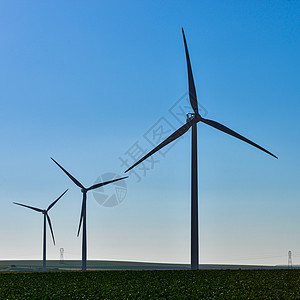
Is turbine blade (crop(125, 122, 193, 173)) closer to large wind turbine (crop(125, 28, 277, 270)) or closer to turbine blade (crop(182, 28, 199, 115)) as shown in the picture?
large wind turbine (crop(125, 28, 277, 270))

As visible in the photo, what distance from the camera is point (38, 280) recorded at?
45.2 meters

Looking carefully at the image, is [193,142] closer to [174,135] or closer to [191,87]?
[174,135]

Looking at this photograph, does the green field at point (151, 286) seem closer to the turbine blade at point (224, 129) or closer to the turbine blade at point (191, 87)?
the turbine blade at point (224, 129)

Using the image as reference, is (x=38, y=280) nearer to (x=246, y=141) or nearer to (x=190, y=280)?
(x=190, y=280)

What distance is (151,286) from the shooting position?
127ft

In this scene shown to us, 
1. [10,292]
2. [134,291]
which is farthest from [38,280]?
[134,291]

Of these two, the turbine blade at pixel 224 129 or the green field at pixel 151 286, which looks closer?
the green field at pixel 151 286

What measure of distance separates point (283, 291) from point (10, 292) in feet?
67.6

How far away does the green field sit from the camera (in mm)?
34938

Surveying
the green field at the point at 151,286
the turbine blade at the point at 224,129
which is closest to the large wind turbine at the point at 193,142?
the turbine blade at the point at 224,129

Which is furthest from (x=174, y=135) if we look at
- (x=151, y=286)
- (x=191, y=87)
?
(x=151, y=286)

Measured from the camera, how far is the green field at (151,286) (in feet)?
115

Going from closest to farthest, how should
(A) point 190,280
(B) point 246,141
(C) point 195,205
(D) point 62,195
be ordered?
(A) point 190,280, (C) point 195,205, (B) point 246,141, (D) point 62,195

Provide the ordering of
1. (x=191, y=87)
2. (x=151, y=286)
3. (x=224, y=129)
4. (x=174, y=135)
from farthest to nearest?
(x=191, y=87), (x=224, y=129), (x=174, y=135), (x=151, y=286)
